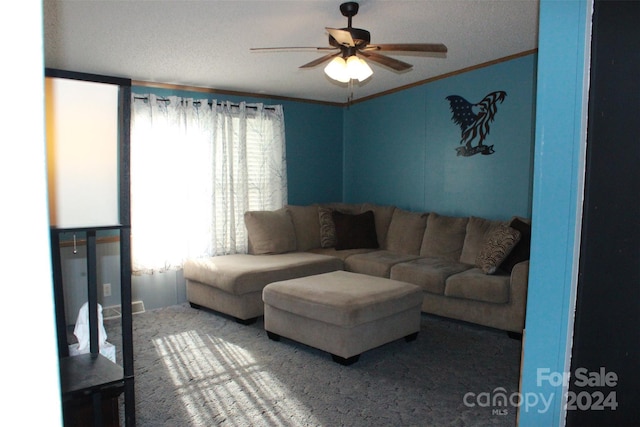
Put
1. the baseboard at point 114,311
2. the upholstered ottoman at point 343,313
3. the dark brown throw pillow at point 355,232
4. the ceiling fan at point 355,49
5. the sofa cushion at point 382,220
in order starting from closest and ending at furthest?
the ceiling fan at point 355,49 < the upholstered ottoman at point 343,313 < the baseboard at point 114,311 < the dark brown throw pillow at point 355,232 < the sofa cushion at point 382,220

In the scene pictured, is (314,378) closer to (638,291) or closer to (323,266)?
(323,266)

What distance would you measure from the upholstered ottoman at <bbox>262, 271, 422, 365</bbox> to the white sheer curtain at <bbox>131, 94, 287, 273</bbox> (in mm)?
1635

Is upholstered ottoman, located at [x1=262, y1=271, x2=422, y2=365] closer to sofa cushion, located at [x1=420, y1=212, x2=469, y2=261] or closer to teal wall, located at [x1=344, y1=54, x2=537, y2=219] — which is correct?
sofa cushion, located at [x1=420, y1=212, x2=469, y2=261]

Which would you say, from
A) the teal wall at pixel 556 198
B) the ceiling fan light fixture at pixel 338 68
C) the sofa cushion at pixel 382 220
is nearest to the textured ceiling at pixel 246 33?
the ceiling fan light fixture at pixel 338 68

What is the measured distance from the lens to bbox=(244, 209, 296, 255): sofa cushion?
186 inches

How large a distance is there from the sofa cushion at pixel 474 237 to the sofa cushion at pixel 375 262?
53 cm

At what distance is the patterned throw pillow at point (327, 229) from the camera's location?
513cm

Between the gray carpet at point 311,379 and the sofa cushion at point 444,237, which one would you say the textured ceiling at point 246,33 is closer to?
the sofa cushion at point 444,237

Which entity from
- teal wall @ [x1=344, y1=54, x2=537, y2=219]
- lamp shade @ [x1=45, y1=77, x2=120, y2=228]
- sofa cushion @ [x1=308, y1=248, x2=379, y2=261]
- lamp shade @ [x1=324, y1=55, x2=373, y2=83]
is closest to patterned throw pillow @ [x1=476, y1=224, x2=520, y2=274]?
teal wall @ [x1=344, y1=54, x2=537, y2=219]

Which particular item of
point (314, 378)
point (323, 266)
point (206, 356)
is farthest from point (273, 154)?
point (314, 378)

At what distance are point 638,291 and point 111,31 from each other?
10.9 feet

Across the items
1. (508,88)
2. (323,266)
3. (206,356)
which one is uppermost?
(508,88)

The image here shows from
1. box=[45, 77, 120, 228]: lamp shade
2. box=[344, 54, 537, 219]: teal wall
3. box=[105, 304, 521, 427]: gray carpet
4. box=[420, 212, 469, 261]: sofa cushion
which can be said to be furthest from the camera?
box=[420, 212, 469, 261]: sofa cushion

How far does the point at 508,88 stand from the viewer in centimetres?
408
